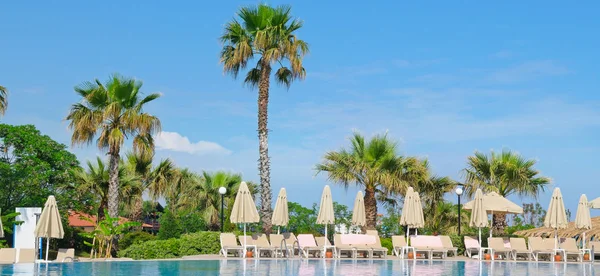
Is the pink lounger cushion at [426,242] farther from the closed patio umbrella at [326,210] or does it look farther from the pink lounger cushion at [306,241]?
the pink lounger cushion at [306,241]

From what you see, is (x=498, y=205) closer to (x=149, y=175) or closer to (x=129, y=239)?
(x=129, y=239)

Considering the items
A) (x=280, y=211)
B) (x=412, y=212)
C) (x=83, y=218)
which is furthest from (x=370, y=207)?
(x=83, y=218)

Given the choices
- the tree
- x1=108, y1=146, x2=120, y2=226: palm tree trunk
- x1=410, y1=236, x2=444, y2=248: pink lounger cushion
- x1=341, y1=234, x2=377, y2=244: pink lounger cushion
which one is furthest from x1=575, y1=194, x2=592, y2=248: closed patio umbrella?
the tree

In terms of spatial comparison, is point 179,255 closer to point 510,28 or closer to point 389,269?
point 389,269

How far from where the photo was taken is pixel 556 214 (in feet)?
76.3

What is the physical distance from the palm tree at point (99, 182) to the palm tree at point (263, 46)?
7.10 m

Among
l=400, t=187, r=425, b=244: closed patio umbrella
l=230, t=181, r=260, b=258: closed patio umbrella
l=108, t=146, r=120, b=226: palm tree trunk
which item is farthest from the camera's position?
l=108, t=146, r=120, b=226: palm tree trunk

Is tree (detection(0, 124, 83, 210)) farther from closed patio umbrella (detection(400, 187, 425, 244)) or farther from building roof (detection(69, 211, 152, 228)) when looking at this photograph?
closed patio umbrella (detection(400, 187, 425, 244))

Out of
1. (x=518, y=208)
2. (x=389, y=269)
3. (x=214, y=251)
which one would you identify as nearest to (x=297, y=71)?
(x=214, y=251)

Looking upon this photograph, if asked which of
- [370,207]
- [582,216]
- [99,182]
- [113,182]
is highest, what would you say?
[99,182]

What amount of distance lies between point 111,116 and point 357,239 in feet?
32.4

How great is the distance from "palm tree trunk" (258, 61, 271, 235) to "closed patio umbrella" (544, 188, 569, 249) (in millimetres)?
9325

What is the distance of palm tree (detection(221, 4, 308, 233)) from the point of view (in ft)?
86.2

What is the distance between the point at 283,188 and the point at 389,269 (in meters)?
7.34
